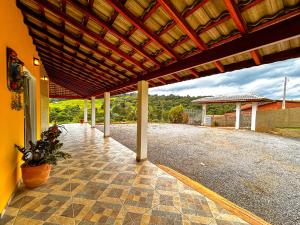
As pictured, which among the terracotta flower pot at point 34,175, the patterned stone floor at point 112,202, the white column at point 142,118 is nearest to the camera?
the patterned stone floor at point 112,202

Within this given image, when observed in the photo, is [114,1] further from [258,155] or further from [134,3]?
[258,155]

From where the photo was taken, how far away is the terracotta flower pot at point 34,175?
2.75 meters

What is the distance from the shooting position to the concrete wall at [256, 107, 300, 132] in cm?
1213

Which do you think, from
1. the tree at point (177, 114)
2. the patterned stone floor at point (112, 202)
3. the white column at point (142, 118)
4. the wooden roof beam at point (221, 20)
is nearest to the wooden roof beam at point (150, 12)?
the wooden roof beam at point (221, 20)

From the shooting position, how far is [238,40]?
215cm

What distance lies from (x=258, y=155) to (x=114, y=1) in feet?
23.2

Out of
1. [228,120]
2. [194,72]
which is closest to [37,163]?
[194,72]

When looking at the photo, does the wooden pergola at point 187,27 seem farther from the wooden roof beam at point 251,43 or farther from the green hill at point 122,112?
the green hill at point 122,112

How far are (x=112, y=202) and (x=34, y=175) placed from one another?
5.22 ft

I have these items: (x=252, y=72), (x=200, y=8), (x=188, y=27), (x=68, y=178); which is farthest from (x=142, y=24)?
(x=252, y=72)

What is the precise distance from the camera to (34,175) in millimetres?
2795

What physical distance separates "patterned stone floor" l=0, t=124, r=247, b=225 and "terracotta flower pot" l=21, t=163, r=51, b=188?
0.11 m

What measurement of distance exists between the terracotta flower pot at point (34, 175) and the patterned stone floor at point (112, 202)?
11 centimetres

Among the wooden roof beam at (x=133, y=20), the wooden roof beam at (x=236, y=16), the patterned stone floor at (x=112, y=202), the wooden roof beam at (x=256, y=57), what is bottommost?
the patterned stone floor at (x=112, y=202)
